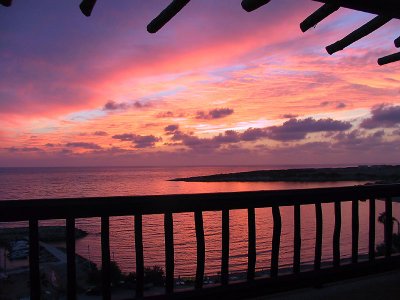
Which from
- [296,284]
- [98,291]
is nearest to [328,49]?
[296,284]

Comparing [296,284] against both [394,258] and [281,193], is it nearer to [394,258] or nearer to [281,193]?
[281,193]

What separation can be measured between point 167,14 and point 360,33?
1.64 m

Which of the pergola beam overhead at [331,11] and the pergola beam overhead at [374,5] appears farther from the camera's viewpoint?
the pergola beam overhead at [374,5]

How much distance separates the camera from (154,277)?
275 inches

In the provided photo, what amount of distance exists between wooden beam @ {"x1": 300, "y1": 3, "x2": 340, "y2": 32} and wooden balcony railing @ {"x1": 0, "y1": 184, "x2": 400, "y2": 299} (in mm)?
1311

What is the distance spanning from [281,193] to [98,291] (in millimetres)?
5447

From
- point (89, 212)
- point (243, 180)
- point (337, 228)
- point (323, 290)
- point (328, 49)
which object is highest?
point (328, 49)

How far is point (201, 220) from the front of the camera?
3.11 meters

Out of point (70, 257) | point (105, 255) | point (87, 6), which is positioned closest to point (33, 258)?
point (70, 257)

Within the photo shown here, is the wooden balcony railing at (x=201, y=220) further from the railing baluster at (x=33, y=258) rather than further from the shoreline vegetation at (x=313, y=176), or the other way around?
the shoreline vegetation at (x=313, y=176)

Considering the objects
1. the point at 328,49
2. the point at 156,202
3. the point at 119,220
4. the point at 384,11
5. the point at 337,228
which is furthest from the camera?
the point at 119,220

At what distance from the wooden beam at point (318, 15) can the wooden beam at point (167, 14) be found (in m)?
1.00

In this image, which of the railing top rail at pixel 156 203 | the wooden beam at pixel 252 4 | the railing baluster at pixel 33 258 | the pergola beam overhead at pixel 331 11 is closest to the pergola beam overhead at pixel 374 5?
the pergola beam overhead at pixel 331 11

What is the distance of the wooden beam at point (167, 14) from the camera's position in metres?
2.07
